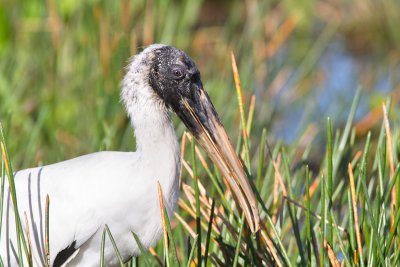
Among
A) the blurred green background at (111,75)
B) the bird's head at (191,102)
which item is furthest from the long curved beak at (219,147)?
the blurred green background at (111,75)

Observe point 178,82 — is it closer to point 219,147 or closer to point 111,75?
point 219,147

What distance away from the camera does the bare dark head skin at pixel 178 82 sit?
2986 mm

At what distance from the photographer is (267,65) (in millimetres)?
5504

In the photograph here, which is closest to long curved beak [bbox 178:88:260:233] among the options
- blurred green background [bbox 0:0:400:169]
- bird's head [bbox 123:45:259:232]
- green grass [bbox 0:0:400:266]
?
bird's head [bbox 123:45:259:232]

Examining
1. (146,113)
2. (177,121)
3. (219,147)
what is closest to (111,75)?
(177,121)

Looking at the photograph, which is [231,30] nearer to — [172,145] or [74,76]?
[74,76]

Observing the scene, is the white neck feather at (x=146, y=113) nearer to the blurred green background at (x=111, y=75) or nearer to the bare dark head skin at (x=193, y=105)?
the bare dark head skin at (x=193, y=105)

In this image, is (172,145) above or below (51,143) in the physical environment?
above

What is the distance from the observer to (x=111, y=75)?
471 centimetres

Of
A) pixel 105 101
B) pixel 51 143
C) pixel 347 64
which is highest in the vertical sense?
pixel 105 101

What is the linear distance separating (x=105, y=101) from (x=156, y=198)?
159 cm

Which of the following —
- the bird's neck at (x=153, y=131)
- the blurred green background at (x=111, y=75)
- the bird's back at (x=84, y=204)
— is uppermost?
the bird's neck at (x=153, y=131)

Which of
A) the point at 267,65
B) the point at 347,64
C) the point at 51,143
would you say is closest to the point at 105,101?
the point at 51,143

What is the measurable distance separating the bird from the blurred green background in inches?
26.9
